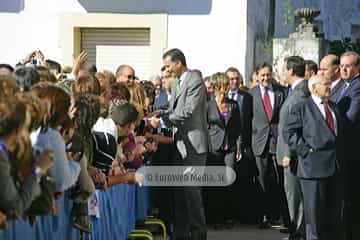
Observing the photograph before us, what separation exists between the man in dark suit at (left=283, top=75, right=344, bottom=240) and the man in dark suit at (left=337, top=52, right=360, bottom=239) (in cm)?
42

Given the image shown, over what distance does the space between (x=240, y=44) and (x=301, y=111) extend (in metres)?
7.36

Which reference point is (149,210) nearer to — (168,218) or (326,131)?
(168,218)

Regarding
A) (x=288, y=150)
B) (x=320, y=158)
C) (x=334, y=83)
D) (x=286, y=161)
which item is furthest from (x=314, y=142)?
(x=334, y=83)

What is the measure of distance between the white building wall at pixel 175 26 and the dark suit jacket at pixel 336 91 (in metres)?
6.36

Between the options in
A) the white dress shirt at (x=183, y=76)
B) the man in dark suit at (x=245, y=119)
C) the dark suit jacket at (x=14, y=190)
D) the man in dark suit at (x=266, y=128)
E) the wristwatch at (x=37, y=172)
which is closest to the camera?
the dark suit jacket at (x=14, y=190)

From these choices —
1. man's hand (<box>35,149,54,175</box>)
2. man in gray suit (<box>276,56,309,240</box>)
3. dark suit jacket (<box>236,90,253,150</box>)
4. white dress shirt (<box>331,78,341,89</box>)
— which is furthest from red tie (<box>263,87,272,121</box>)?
man's hand (<box>35,149,54,175</box>)

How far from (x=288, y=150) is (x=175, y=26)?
7014 mm

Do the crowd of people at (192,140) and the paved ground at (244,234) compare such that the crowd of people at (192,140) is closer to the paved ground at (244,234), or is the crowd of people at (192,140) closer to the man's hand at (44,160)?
the man's hand at (44,160)

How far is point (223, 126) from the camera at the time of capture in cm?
1364

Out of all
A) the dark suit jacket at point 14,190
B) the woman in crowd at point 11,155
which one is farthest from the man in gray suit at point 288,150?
the woman in crowd at point 11,155

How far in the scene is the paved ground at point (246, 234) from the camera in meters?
13.2

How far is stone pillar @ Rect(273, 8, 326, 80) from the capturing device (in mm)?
18188

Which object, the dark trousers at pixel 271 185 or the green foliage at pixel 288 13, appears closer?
the dark trousers at pixel 271 185

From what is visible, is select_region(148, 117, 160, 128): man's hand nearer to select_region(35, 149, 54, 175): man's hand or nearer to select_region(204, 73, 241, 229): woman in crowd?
select_region(204, 73, 241, 229): woman in crowd
